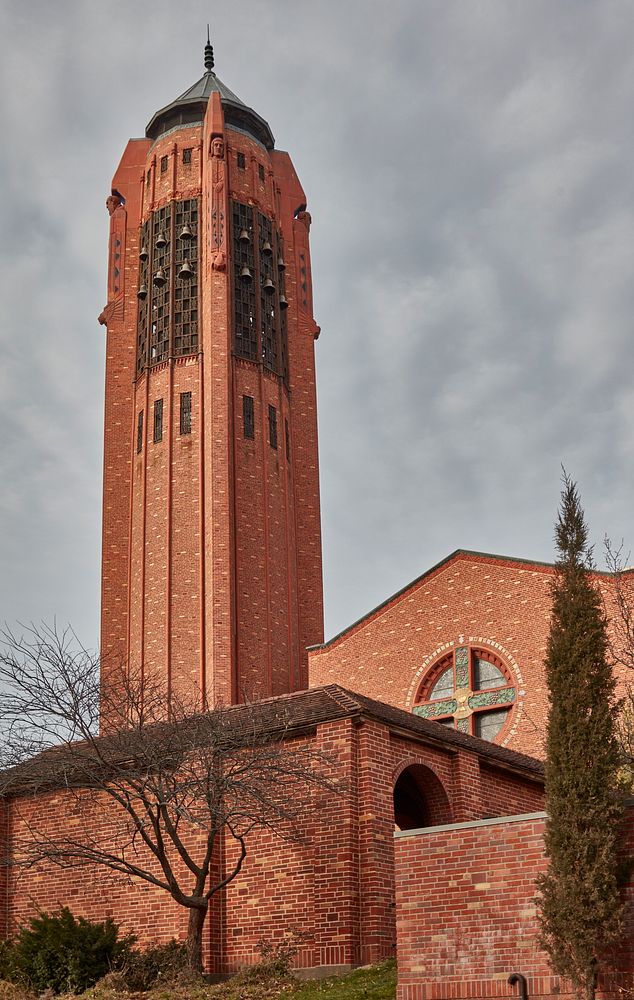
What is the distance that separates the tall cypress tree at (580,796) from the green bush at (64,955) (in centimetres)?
746

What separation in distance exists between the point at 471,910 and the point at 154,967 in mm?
6160

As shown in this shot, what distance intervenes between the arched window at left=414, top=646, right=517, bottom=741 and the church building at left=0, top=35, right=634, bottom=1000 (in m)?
0.06

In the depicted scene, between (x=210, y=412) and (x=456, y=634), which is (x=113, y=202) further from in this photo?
(x=456, y=634)

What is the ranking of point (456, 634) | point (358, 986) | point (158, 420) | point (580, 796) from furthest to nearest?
point (158, 420), point (456, 634), point (358, 986), point (580, 796)

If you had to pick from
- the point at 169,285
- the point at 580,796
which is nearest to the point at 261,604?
the point at 169,285

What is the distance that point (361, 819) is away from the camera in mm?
19312

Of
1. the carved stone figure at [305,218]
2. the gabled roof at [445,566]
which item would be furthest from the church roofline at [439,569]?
the carved stone figure at [305,218]

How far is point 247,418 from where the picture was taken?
42.5 metres

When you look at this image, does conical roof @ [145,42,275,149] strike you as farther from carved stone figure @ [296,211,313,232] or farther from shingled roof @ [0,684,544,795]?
shingled roof @ [0,684,544,795]

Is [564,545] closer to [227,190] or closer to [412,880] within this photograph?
[412,880]

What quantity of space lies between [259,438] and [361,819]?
80.3 feet

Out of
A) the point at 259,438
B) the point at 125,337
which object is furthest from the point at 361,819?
the point at 125,337

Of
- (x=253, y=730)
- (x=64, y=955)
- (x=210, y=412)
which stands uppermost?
(x=210, y=412)

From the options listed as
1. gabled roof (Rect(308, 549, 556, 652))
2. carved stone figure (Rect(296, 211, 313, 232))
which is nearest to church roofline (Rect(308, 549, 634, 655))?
gabled roof (Rect(308, 549, 556, 652))
